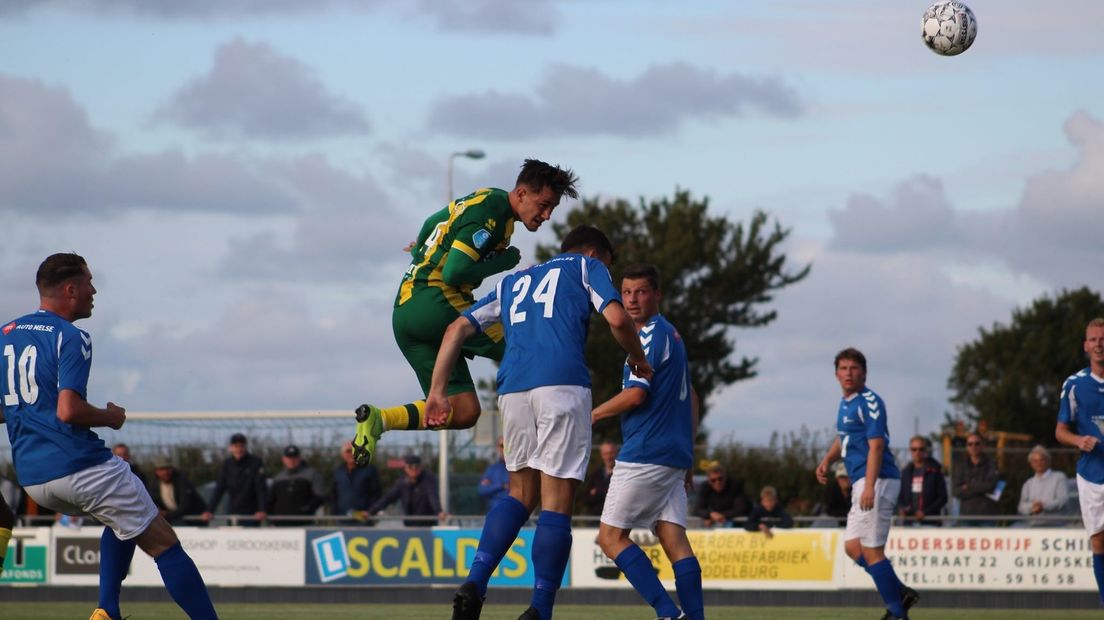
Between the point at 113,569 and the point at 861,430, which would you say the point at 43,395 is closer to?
the point at 113,569

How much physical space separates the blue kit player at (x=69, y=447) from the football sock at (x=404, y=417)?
1471 mm

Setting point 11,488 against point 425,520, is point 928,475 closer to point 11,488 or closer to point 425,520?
point 425,520

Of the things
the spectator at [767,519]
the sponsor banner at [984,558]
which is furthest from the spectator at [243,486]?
the sponsor banner at [984,558]

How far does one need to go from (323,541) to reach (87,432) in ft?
41.8

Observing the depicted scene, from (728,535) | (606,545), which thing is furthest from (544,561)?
(728,535)

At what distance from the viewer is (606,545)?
973 cm

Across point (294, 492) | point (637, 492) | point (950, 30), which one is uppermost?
point (950, 30)

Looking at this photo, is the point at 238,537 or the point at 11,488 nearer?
the point at 238,537

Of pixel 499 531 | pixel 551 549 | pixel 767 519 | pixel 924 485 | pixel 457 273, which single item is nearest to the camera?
pixel 551 549

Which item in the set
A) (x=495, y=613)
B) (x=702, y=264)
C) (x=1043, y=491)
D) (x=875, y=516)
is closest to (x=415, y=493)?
(x=495, y=613)

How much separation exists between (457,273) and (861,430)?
5.51 metres

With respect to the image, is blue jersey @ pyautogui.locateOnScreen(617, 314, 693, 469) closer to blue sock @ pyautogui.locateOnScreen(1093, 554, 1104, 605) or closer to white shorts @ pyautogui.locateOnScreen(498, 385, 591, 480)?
white shorts @ pyautogui.locateOnScreen(498, 385, 591, 480)

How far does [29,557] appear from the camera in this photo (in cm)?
2191

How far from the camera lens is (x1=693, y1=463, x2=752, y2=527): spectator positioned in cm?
2023
